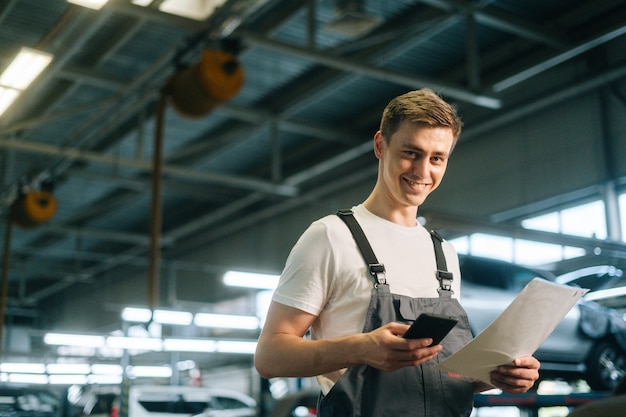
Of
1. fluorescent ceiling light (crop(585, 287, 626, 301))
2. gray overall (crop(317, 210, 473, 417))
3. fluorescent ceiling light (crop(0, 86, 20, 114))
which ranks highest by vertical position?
fluorescent ceiling light (crop(0, 86, 20, 114))

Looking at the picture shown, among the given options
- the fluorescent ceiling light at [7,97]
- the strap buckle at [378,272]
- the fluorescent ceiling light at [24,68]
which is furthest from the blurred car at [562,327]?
the fluorescent ceiling light at [7,97]

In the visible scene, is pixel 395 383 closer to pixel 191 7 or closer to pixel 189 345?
pixel 189 345

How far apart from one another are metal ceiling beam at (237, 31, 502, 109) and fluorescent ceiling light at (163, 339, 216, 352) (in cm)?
314

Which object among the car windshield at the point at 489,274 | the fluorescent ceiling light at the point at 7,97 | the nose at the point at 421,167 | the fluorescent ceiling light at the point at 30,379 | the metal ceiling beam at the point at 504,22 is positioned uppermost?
the metal ceiling beam at the point at 504,22

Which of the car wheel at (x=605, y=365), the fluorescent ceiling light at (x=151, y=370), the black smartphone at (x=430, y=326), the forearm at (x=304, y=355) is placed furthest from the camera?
the fluorescent ceiling light at (x=151, y=370)

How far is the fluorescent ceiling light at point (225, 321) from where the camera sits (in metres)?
8.88

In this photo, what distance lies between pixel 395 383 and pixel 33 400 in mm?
9323

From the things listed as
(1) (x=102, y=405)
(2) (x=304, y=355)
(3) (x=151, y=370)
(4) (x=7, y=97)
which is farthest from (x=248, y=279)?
(2) (x=304, y=355)

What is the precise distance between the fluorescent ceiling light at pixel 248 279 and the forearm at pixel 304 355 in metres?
7.16

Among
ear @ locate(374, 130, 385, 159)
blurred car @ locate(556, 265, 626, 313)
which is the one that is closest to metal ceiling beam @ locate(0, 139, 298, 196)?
blurred car @ locate(556, 265, 626, 313)

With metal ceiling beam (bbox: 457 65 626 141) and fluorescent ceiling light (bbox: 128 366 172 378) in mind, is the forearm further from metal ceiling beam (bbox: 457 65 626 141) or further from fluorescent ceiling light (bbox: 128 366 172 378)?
fluorescent ceiling light (bbox: 128 366 172 378)

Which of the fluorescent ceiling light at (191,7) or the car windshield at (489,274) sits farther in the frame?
the fluorescent ceiling light at (191,7)

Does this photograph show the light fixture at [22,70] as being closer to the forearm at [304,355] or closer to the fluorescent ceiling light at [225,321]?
the fluorescent ceiling light at [225,321]

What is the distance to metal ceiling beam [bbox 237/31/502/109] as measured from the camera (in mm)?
8188
